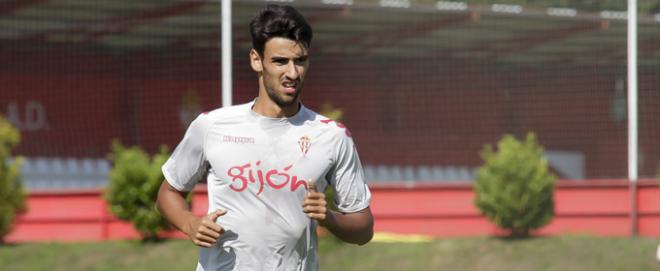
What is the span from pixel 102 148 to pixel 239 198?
19.8 metres

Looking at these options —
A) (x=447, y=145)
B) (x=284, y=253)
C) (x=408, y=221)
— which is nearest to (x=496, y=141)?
(x=447, y=145)

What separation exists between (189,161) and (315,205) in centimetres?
70

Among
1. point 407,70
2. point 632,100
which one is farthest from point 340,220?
point 407,70

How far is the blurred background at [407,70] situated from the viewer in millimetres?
18297

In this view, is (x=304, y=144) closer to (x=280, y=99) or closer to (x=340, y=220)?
(x=280, y=99)

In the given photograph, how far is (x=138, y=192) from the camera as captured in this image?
17.3 meters

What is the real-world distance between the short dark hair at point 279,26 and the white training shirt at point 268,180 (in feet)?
0.98

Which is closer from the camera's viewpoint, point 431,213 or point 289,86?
point 289,86

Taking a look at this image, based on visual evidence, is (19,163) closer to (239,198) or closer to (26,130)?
(26,130)

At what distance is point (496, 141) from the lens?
20.3m

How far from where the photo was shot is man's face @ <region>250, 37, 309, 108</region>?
191 inches

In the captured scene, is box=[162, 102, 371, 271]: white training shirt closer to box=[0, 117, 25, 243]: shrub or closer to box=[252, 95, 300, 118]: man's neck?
box=[252, 95, 300, 118]: man's neck

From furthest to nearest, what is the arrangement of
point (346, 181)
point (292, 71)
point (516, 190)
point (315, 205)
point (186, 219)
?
point (516, 190) → point (346, 181) → point (186, 219) → point (292, 71) → point (315, 205)

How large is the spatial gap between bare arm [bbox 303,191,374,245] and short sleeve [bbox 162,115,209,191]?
582mm
